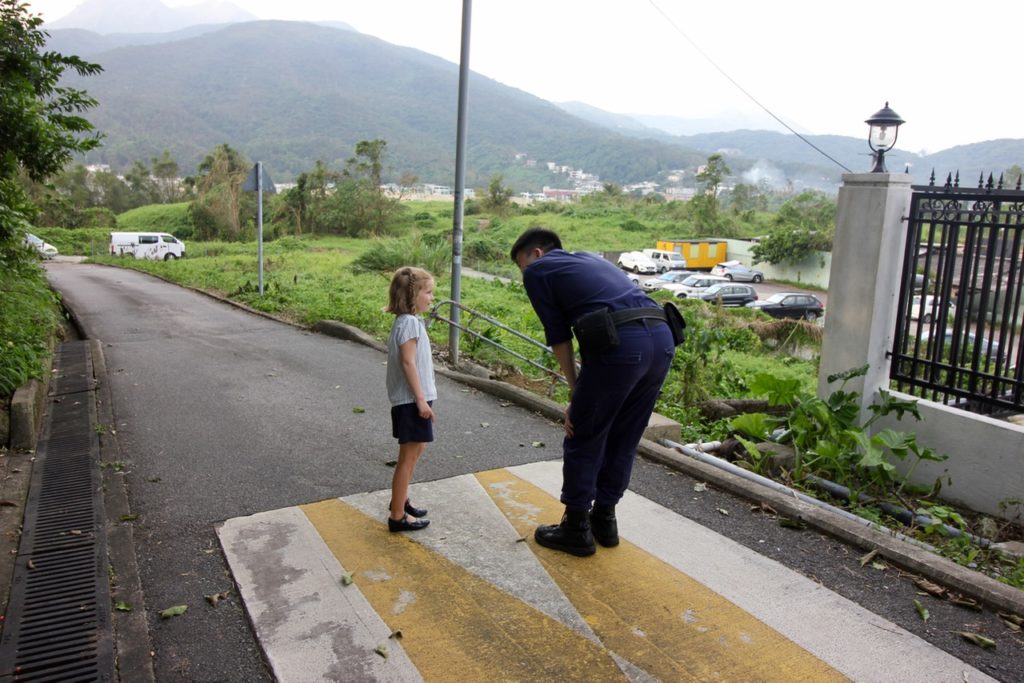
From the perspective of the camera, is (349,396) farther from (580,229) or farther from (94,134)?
(580,229)

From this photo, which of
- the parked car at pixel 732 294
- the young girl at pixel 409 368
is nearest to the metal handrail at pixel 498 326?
the young girl at pixel 409 368

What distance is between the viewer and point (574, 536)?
14.0ft

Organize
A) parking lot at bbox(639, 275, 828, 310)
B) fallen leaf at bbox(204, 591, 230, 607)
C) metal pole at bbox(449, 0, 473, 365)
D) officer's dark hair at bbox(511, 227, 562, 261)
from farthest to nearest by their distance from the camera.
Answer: parking lot at bbox(639, 275, 828, 310) → metal pole at bbox(449, 0, 473, 365) → officer's dark hair at bbox(511, 227, 562, 261) → fallen leaf at bbox(204, 591, 230, 607)

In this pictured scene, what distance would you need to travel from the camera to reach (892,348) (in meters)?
6.31

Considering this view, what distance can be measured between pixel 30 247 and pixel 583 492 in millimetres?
6654

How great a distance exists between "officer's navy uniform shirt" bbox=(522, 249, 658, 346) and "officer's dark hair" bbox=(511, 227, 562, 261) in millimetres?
110

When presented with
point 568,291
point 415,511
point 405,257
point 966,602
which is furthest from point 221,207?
point 966,602

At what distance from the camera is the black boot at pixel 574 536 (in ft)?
14.0

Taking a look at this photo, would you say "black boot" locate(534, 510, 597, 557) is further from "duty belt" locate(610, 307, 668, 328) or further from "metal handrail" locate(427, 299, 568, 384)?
"metal handrail" locate(427, 299, 568, 384)

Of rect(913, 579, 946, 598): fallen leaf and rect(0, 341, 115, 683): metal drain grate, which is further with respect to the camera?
rect(913, 579, 946, 598): fallen leaf

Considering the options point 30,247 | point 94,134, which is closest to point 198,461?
point 30,247

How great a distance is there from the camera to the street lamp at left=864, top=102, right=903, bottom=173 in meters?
6.39

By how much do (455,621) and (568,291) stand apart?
5.53 ft

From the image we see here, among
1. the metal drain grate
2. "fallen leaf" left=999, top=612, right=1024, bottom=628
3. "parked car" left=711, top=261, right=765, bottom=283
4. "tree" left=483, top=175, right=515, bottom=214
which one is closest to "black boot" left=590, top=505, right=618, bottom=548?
"fallen leaf" left=999, top=612, right=1024, bottom=628
